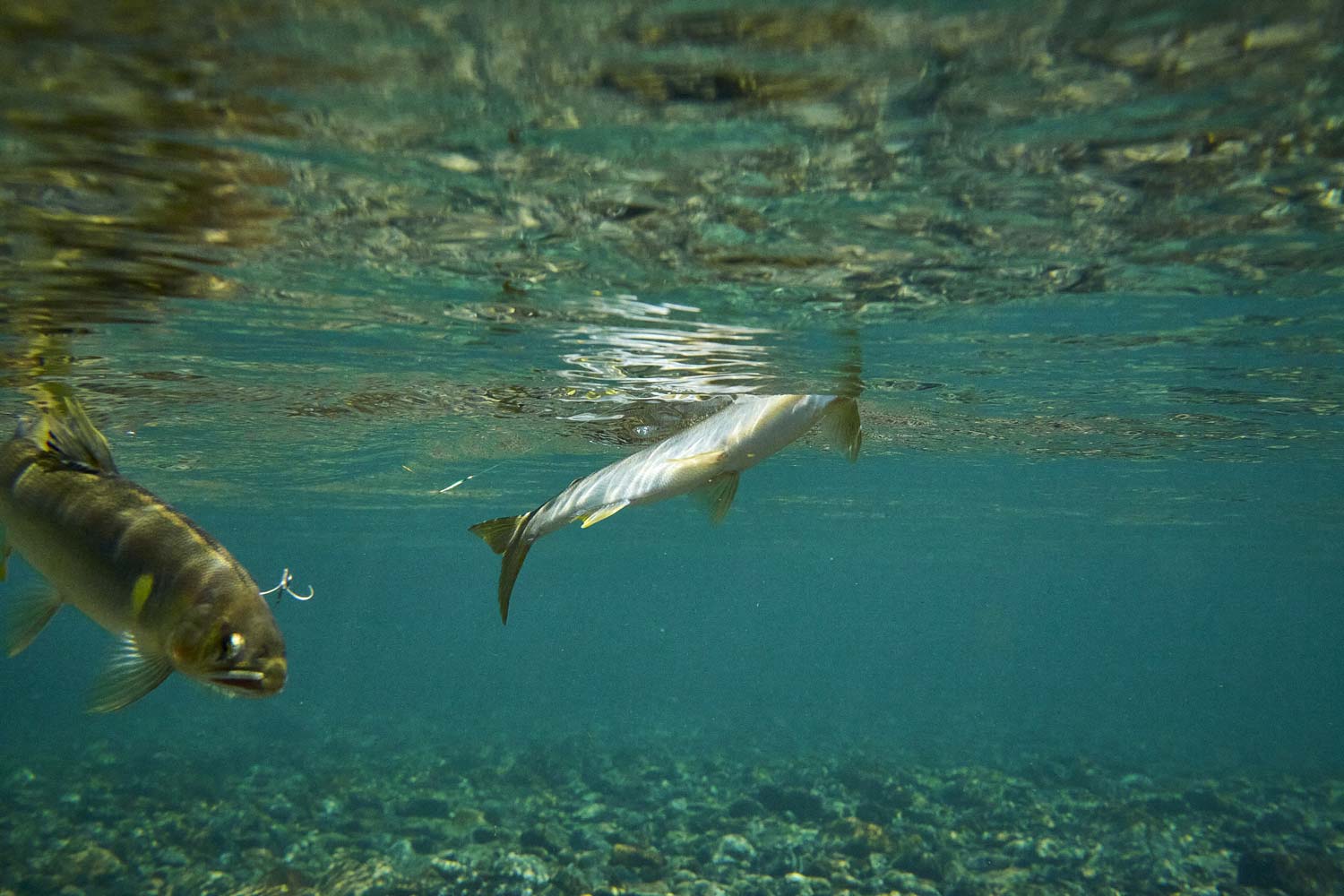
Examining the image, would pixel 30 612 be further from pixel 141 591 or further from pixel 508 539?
pixel 508 539

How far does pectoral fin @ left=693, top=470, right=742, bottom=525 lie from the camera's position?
18.2ft

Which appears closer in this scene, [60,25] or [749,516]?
[60,25]

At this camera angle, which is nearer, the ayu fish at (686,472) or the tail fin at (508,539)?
the ayu fish at (686,472)

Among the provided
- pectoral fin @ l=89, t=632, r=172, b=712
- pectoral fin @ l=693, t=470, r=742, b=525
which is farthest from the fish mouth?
pectoral fin @ l=693, t=470, r=742, b=525


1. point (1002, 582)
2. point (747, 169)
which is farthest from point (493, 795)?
point (1002, 582)

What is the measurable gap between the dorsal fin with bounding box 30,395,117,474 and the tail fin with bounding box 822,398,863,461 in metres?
4.31

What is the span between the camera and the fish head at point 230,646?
3.07 m

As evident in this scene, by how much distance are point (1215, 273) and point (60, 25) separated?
1196 centimetres

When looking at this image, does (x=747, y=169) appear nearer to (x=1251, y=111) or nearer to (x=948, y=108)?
(x=948, y=108)

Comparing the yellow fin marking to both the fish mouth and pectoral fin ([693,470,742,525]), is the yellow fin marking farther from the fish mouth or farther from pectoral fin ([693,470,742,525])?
pectoral fin ([693,470,742,525])

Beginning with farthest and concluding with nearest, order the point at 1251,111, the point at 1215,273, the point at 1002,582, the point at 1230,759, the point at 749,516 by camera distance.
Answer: the point at 1002,582 < the point at 749,516 < the point at 1230,759 < the point at 1215,273 < the point at 1251,111

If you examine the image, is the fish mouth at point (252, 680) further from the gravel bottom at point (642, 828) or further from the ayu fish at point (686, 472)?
the gravel bottom at point (642, 828)

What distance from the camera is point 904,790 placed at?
72.1 ft

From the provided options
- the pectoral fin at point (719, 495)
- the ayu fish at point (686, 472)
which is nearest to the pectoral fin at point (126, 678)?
the ayu fish at point (686, 472)
